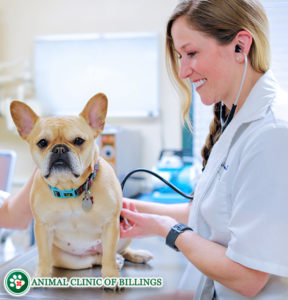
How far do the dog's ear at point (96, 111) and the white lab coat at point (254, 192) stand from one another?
0.76ft

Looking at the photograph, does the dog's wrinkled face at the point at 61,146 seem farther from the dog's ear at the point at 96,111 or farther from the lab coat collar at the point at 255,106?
the lab coat collar at the point at 255,106

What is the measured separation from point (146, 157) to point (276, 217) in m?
1.65

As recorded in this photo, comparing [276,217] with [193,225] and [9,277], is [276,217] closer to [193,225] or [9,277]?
[193,225]

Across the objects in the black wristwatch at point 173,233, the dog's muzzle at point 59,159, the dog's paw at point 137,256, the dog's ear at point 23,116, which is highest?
the dog's ear at point 23,116

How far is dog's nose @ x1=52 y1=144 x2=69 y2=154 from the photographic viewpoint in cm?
58

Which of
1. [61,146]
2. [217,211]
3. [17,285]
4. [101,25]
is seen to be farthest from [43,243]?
[101,25]

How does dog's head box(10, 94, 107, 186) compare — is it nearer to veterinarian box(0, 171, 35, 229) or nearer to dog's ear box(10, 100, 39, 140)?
dog's ear box(10, 100, 39, 140)

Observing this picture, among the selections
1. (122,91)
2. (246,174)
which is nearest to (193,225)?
(246,174)

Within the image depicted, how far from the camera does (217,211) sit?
0.65 m

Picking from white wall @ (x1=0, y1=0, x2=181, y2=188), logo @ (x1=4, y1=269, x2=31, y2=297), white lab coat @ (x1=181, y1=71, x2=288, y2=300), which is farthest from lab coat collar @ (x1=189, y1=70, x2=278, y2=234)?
white wall @ (x1=0, y1=0, x2=181, y2=188)

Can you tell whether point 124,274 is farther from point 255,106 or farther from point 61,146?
point 255,106

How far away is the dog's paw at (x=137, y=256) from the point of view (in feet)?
2.52

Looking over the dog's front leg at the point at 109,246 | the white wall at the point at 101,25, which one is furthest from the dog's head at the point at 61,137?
the white wall at the point at 101,25

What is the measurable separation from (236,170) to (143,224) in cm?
22
